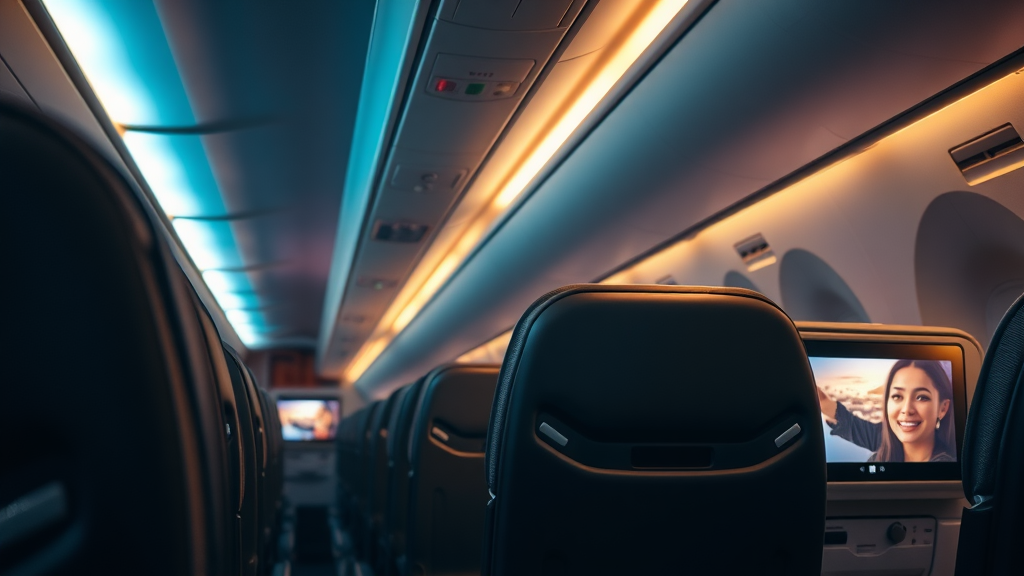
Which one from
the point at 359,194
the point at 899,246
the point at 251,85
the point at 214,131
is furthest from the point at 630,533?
the point at 359,194

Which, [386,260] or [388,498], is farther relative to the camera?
[386,260]

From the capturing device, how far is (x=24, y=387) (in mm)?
571

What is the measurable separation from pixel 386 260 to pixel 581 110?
477 cm

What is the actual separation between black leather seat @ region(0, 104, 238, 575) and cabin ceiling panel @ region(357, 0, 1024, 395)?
9.29 feet

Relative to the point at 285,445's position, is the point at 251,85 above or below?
above

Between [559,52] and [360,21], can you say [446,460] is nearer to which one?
[559,52]

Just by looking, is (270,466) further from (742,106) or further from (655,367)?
(655,367)

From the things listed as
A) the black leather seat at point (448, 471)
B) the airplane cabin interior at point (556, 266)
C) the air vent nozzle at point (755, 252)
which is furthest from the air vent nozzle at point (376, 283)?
the black leather seat at point (448, 471)

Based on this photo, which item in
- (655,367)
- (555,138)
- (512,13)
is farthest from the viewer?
(555,138)

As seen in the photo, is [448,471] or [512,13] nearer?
[512,13]

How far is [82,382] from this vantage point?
1.89 feet

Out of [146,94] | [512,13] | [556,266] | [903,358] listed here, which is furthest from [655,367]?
[556,266]

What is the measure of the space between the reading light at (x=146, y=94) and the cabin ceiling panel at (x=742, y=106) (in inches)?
105

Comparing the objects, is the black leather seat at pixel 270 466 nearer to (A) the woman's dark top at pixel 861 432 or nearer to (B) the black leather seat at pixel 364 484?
(B) the black leather seat at pixel 364 484
